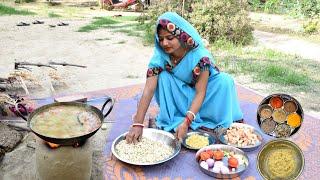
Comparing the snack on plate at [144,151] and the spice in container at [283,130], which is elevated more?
the spice in container at [283,130]

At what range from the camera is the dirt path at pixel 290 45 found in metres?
7.37

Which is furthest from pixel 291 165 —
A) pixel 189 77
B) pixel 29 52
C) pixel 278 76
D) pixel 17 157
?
pixel 29 52

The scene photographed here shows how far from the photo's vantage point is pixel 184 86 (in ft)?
11.6

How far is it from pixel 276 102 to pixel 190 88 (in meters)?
0.82

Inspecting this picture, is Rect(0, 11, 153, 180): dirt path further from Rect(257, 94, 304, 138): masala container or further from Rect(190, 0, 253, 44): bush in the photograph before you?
Rect(257, 94, 304, 138): masala container

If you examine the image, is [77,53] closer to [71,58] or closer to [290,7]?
[71,58]

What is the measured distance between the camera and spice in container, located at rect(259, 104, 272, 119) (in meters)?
3.11

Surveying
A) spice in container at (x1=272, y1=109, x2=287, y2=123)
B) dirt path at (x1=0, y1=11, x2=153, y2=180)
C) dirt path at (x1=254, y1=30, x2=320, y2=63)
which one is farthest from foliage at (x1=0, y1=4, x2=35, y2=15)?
spice in container at (x1=272, y1=109, x2=287, y2=123)

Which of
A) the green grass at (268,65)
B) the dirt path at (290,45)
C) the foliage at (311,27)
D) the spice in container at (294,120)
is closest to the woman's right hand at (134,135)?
the spice in container at (294,120)

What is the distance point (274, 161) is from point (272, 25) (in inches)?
341

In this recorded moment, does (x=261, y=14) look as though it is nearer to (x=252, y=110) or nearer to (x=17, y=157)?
(x=252, y=110)

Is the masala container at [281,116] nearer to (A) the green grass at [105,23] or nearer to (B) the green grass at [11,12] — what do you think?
(A) the green grass at [105,23]

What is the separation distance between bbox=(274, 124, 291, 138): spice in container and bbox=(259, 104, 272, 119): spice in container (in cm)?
13

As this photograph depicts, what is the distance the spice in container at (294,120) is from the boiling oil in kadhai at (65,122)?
4.98ft
